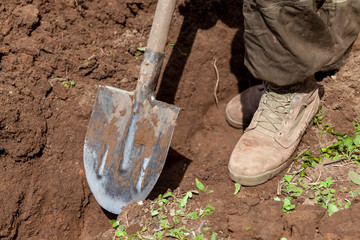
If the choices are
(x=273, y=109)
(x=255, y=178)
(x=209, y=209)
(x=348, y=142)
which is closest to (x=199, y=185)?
(x=209, y=209)

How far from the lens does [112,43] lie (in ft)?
8.20

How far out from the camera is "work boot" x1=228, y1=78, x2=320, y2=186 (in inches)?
77.9

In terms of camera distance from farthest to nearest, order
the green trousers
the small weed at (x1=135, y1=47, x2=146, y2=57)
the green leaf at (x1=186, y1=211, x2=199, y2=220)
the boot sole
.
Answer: the small weed at (x1=135, y1=47, x2=146, y2=57), the boot sole, the green leaf at (x1=186, y1=211, x2=199, y2=220), the green trousers

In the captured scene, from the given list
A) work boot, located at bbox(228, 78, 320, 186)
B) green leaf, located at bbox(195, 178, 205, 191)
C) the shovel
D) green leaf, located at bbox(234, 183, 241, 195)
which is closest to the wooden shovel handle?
the shovel

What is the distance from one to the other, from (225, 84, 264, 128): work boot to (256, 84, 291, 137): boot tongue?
0.42 m

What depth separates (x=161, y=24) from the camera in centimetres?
204

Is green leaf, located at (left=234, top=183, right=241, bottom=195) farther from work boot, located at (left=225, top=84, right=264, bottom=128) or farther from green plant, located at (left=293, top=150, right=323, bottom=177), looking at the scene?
work boot, located at (left=225, top=84, right=264, bottom=128)

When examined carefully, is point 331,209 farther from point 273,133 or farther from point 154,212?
point 154,212

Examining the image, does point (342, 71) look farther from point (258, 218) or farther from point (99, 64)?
point (99, 64)

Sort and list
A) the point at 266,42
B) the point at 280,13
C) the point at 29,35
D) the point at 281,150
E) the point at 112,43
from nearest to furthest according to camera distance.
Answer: the point at 280,13 → the point at 266,42 → the point at 281,150 → the point at 29,35 → the point at 112,43

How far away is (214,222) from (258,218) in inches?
9.3

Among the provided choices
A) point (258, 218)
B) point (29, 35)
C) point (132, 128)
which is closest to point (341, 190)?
point (258, 218)

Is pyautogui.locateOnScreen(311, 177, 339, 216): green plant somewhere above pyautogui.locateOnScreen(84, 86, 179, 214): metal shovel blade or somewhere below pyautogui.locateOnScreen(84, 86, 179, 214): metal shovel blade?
above

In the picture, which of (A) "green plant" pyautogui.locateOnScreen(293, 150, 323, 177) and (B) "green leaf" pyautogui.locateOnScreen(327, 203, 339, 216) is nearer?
(B) "green leaf" pyautogui.locateOnScreen(327, 203, 339, 216)
